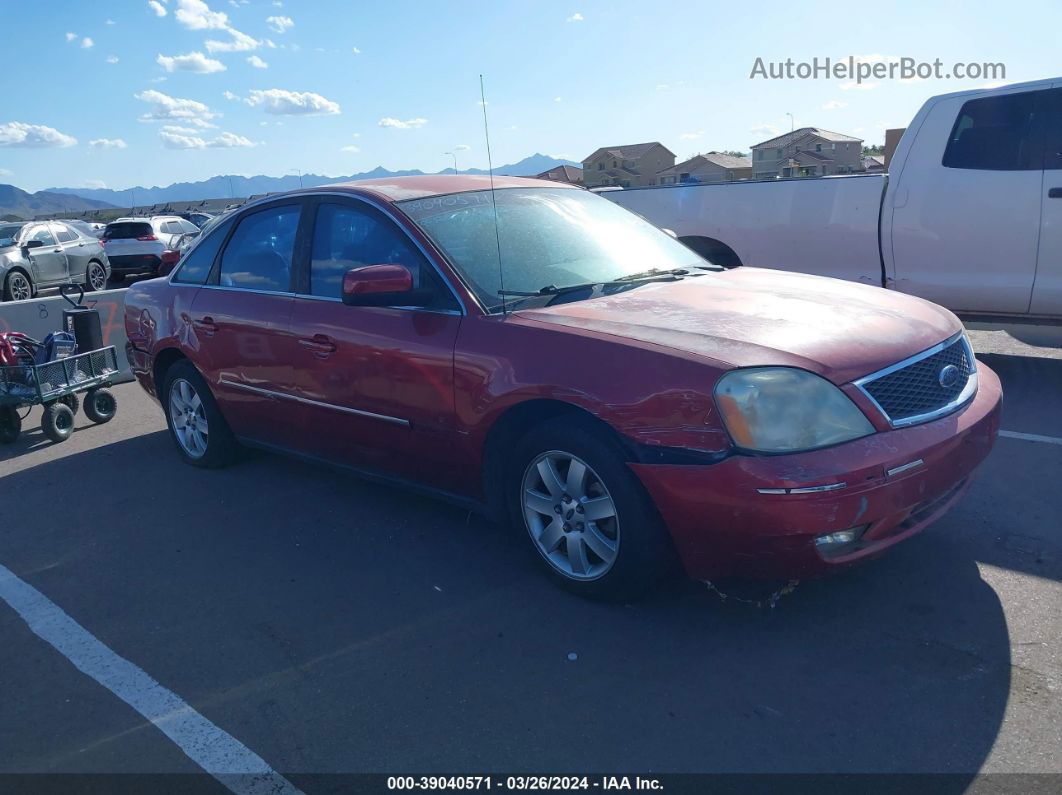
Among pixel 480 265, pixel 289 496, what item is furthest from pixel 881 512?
pixel 289 496

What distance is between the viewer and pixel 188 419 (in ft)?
19.6

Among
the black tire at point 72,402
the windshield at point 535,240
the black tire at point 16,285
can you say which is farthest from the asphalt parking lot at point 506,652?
the black tire at point 16,285

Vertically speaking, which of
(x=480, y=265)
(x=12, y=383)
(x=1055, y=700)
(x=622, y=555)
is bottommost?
(x=1055, y=700)

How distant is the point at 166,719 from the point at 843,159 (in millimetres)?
10915

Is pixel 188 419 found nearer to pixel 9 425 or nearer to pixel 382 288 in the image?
pixel 9 425

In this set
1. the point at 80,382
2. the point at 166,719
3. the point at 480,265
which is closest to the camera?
the point at 166,719

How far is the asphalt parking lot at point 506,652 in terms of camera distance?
113 inches

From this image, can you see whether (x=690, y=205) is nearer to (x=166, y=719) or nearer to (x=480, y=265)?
(x=480, y=265)

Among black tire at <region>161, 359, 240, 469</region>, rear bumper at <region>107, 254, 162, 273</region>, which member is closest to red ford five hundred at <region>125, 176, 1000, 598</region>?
black tire at <region>161, 359, 240, 469</region>

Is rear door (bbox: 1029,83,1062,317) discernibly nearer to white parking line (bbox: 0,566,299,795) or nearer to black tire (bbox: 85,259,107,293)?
white parking line (bbox: 0,566,299,795)

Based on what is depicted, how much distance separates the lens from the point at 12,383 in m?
6.91

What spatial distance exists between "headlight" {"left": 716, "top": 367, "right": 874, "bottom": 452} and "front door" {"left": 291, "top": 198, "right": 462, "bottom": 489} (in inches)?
52.6

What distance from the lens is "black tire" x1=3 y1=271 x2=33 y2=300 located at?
58.2 ft

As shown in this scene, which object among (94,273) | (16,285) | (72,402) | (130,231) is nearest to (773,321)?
(72,402)
